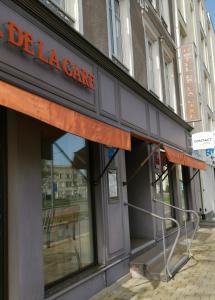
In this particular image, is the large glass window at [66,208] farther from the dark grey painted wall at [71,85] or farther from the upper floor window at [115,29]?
the upper floor window at [115,29]

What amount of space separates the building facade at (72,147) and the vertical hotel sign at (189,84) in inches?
188

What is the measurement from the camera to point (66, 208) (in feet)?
18.9

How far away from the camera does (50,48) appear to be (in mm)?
5152

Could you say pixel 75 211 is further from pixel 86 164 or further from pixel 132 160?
pixel 132 160

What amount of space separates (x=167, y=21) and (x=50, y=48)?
→ 31.1 ft

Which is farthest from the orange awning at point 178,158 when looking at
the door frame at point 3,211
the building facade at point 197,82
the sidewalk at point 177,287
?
the door frame at point 3,211

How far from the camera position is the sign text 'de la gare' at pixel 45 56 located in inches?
170

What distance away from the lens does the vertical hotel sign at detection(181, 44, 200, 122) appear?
47.1 ft

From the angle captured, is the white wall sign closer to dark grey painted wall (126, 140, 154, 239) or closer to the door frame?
dark grey painted wall (126, 140, 154, 239)

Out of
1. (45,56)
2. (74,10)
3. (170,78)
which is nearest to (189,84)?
(170,78)

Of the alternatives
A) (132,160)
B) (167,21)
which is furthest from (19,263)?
(167,21)

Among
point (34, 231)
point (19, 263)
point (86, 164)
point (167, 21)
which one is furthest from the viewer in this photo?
point (167, 21)

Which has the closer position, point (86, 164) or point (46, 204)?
point (46, 204)

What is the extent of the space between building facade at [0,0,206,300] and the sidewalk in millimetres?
227
